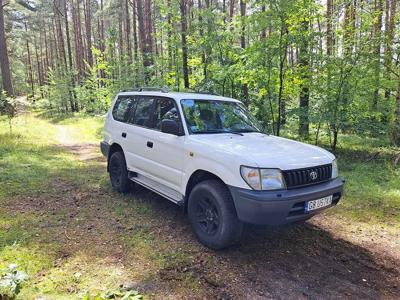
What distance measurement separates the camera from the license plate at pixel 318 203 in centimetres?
385

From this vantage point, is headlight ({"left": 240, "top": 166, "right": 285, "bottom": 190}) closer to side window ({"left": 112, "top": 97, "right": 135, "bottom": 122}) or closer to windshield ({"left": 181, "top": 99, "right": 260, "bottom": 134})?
windshield ({"left": 181, "top": 99, "right": 260, "bottom": 134})

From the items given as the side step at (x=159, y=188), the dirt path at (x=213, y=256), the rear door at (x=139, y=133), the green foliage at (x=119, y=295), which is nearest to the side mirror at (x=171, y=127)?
the rear door at (x=139, y=133)

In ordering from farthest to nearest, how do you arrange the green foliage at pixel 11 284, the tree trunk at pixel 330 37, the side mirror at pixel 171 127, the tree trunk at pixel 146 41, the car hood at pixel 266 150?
1. the tree trunk at pixel 146 41
2. the tree trunk at pixel 330 37
3. the side mirror at pixel 171 127
4. the car hood at pixel 266 150
5. the green foliage at pixel 11 284

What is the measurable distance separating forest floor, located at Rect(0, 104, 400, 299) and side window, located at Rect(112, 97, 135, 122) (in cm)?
149

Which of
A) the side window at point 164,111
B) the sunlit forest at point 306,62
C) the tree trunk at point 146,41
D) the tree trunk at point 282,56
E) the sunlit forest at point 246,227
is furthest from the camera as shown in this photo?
the tree trunk at point 146,41

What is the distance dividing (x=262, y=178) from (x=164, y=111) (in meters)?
2.21

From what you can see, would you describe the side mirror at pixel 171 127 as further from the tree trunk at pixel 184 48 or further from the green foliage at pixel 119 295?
the tree trunk at pixel 184 48

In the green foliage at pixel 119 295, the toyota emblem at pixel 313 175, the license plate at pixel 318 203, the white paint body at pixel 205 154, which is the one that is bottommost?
the green foliage at pixel 119 295

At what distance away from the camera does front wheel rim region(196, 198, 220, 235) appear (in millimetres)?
4117

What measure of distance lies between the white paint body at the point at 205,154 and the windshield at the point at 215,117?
121mm

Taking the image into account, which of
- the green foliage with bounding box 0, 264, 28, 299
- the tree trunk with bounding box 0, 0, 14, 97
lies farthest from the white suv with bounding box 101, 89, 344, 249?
the tree trunk with bounding box 0, 0, 14, 97

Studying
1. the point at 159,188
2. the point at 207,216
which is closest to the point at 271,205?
the point at 207,216

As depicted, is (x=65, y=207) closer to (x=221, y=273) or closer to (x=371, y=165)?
(x=221, y=273)

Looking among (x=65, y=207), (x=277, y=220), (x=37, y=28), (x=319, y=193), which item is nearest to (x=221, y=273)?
(x=277, y=220)
